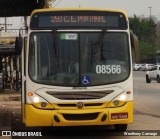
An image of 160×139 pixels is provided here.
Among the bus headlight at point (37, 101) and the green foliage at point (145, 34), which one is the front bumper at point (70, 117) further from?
the green foliage at point (145, 34)

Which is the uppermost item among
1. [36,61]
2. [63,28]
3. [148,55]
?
[63,28]

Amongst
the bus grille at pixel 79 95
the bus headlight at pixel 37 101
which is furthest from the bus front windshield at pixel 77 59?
the bus headlight at pixel 37 101

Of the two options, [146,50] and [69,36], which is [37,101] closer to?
[69,36]

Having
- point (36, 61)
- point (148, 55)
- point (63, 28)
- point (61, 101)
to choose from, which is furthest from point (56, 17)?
point (148, 55)

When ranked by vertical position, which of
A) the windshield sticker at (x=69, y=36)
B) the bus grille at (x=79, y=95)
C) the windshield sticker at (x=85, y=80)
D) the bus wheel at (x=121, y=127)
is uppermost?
the windshield sticker at (x=69, y=36)

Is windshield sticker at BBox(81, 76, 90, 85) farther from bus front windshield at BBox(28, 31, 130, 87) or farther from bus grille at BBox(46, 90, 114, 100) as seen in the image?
bus grille at BBox(46, 90, 114, 100)

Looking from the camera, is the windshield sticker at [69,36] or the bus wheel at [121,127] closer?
the windshield sticker at [69,36]

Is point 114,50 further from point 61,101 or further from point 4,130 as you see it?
point 4,130

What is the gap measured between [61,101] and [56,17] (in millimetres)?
1962

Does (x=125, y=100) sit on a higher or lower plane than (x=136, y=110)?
higher

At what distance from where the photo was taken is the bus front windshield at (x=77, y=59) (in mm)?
11016

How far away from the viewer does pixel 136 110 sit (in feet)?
62.4

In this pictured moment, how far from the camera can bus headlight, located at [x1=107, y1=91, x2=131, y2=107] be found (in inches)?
432

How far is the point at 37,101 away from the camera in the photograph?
10.9 metres
